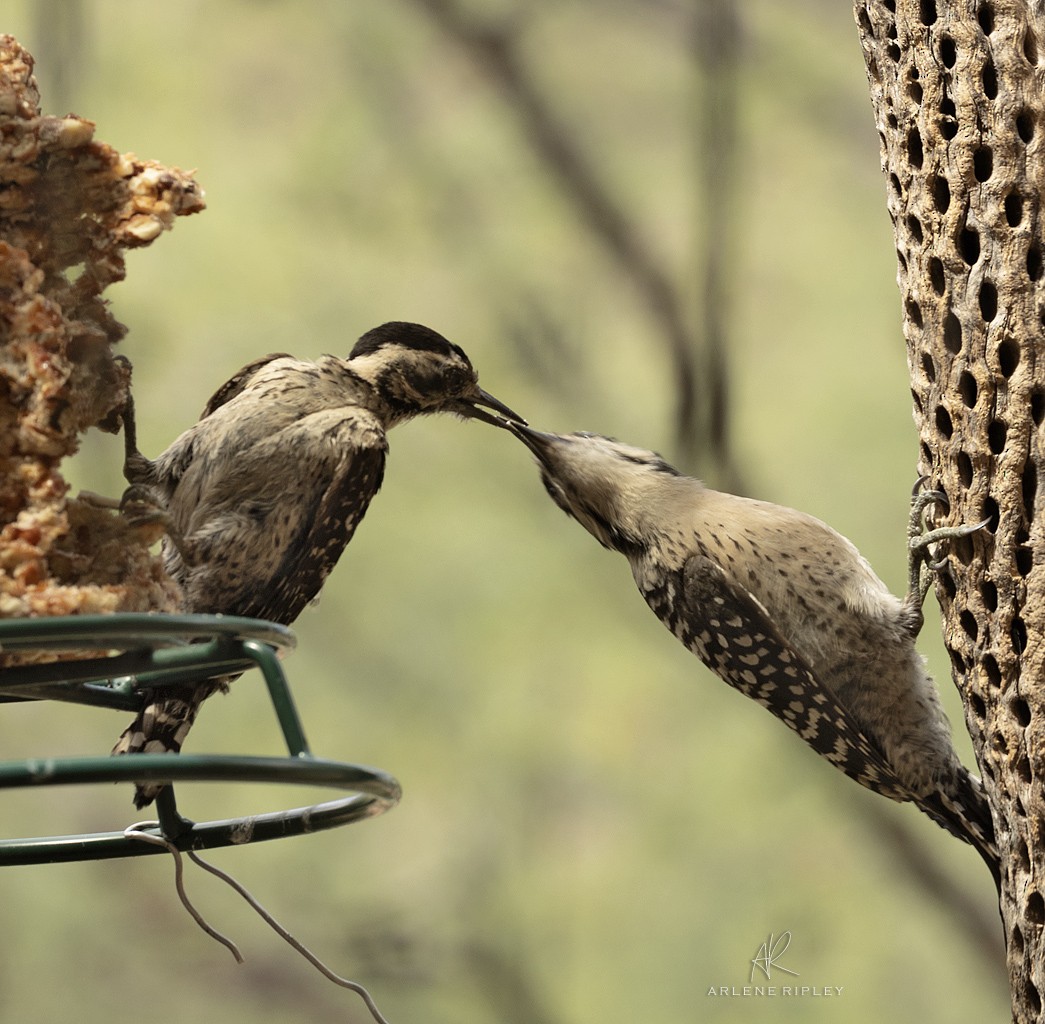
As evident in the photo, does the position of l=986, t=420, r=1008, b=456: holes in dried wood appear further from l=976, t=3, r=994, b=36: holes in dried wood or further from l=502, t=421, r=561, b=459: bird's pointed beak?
l=502, t=421, r=561, b=459: bird's pointed beak

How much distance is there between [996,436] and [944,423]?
12 cm

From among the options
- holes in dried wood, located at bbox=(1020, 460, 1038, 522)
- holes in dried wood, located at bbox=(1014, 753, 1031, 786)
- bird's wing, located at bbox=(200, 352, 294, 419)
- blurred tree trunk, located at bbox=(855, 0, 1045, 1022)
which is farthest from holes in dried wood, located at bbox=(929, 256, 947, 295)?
bird's wing, located at bbox=(200, 352, 294, 419)

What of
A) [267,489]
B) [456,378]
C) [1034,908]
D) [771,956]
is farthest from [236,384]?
[771,956]

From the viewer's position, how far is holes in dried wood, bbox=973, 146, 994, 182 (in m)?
2.67

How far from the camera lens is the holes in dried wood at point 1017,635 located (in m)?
2.69

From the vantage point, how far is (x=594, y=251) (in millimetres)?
8617

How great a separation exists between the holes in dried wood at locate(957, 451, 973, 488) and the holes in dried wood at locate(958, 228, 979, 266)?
379 millimetres

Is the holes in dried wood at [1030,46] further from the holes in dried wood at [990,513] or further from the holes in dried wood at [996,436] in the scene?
the holes in dried wood at [990,513]

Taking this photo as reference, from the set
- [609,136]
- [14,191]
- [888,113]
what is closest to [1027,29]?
[888,113]

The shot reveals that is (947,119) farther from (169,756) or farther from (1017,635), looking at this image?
(169,756)

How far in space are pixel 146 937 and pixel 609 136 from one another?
20.2 ft

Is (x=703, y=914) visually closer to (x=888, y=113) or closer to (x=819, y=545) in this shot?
(x=819, y=545)

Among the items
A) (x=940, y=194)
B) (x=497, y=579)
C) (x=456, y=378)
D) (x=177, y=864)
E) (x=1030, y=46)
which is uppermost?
(x=1030, y=46)

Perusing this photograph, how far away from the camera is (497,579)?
9.86m
